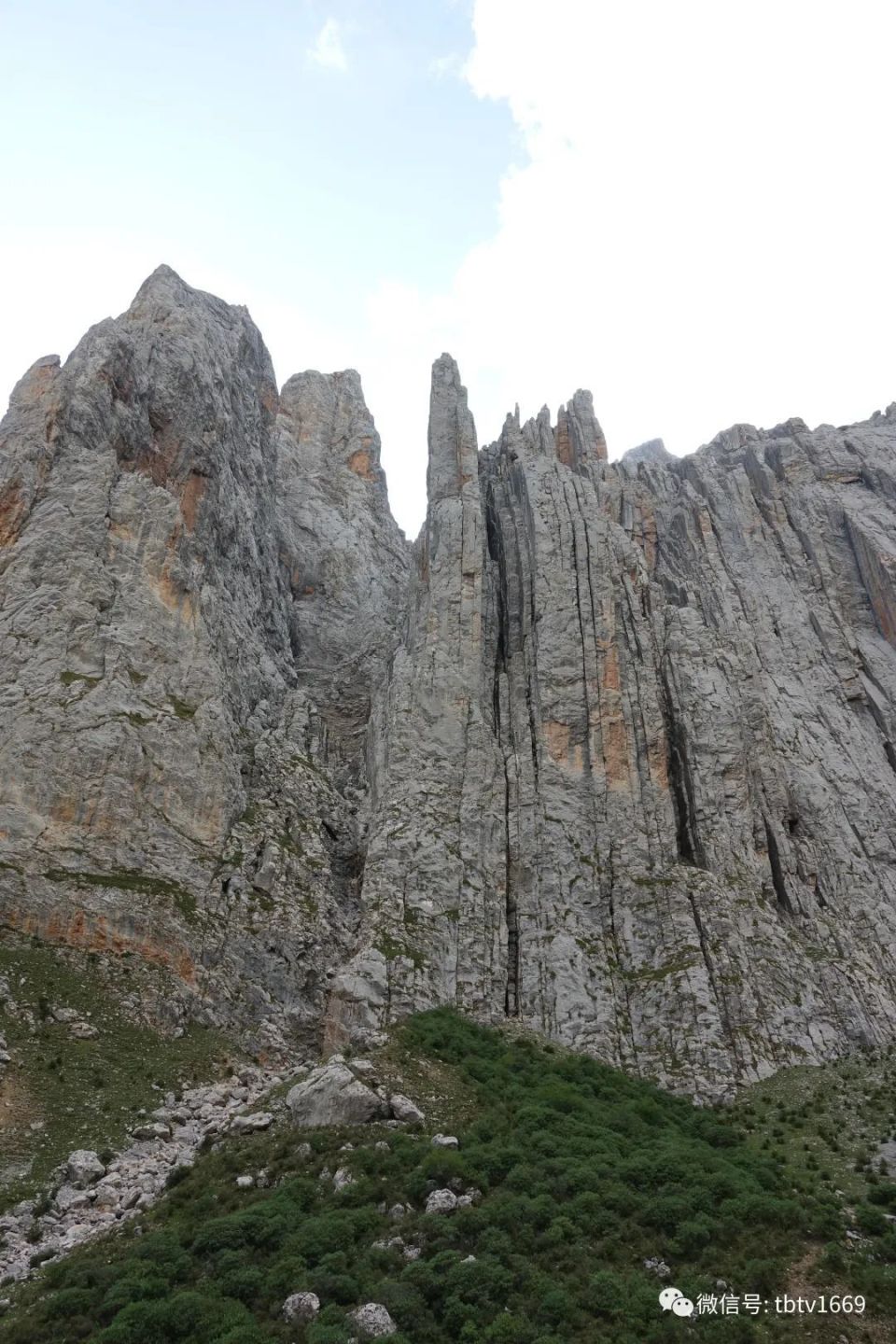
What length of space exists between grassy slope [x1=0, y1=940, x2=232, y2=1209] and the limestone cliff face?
2172mm

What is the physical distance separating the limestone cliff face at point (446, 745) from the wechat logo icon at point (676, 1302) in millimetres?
19841

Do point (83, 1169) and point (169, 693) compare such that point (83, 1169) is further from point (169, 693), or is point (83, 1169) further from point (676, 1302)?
point (169, 693)

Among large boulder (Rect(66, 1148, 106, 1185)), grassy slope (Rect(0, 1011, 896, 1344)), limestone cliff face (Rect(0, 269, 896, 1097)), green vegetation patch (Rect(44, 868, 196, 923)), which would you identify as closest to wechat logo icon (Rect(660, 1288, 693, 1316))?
grassy slope (Rect(0, 1011, 896, 1344))

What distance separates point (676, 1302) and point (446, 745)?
34918 millimetres

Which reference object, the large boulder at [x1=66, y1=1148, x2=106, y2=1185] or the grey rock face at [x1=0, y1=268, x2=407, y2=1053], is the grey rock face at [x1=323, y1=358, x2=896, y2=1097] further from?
the large boulder at [x1=66, y1=1148, x2=106, y2=1185]

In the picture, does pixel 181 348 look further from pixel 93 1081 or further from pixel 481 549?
pixel 93 1081

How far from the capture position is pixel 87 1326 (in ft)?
61.3

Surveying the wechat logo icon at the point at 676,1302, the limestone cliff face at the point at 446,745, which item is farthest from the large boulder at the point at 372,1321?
the limestone cliff face at the point at 446,745

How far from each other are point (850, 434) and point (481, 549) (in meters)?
50.3

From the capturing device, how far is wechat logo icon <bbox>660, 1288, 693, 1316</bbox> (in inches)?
777

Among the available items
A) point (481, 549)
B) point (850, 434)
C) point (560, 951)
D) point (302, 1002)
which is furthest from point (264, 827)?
point (850, 434)

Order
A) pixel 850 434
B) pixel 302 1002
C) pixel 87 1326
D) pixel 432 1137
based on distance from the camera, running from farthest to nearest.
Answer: pixel 850 434
pixel 302 1002
pixel 432 1137
pixel 87 1326

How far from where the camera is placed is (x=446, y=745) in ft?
174

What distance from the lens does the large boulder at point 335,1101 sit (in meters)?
29.3
